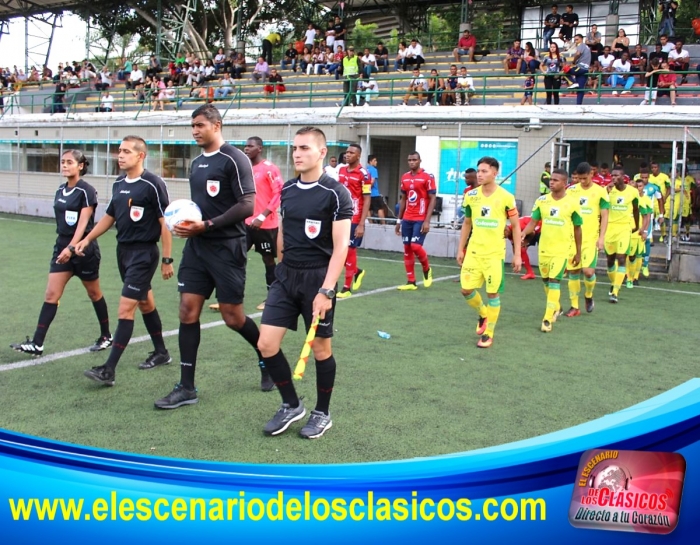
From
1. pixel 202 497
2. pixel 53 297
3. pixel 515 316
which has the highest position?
pixel 202 497

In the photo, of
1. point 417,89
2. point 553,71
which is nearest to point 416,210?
point 553,71

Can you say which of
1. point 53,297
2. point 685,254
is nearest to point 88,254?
point 53,297

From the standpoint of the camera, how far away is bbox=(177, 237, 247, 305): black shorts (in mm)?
5367

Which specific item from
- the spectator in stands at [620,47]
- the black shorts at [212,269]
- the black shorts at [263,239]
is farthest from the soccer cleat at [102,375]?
the spectator in stands at [620,47]

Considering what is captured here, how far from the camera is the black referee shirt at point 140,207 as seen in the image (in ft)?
20.1

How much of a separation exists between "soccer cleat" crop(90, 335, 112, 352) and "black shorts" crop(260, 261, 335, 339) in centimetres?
292

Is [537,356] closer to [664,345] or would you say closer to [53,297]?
[664,345]

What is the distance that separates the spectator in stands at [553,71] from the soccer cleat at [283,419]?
49.0 ft

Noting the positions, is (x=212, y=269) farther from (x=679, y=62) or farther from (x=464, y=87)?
(x=679, y=62)

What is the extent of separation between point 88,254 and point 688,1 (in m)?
29.0

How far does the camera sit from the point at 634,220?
11.7 metres

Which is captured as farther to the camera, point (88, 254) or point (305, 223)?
point (88, 254)

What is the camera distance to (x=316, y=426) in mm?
4832

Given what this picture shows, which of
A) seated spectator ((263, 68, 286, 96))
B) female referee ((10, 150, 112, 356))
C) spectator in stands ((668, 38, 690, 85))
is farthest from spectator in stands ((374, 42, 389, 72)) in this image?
female referee ((10, 150, 112, 356))
